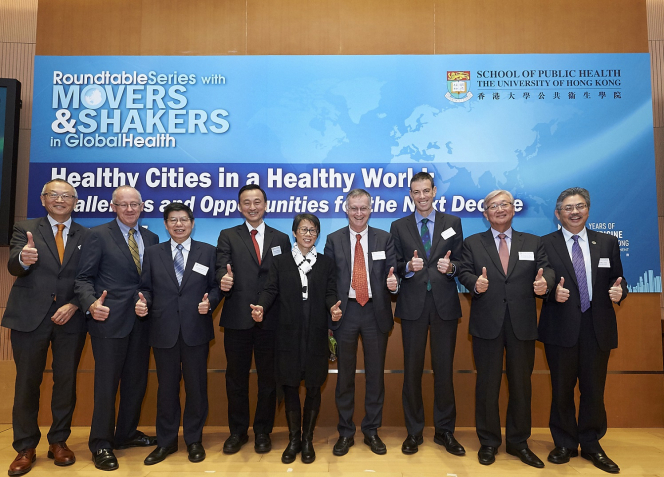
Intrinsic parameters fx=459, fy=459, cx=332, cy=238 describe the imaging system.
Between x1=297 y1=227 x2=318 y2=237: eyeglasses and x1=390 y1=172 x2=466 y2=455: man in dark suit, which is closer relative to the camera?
x1=297 y1=227 x2=318 y2=237: eyeglasses

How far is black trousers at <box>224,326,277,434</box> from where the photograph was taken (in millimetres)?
3436

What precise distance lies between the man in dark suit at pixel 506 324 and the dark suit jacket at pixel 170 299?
195 centimetres

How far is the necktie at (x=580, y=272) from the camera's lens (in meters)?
3.28

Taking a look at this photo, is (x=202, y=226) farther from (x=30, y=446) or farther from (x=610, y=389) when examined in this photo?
(x=610, y=389)

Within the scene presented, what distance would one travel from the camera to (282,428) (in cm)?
413

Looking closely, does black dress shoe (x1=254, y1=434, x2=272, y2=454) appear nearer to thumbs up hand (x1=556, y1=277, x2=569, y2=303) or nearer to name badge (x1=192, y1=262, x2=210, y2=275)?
name badge (x1=192, y1=262, x2=210, y2=275)

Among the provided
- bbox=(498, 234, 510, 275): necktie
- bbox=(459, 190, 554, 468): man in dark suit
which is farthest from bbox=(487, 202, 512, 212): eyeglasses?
bbox=(498, 234, 510, 275): necktie

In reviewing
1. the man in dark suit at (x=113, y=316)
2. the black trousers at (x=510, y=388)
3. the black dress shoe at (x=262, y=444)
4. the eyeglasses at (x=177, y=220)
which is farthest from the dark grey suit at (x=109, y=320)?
the black trousers at (x=510, y=388)

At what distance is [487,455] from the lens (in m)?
3.23

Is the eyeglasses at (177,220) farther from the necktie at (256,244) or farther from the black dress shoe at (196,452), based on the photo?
the black dress shoe at (196,452)

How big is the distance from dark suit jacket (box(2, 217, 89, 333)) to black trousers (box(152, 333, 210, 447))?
659mm

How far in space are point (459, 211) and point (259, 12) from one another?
9.05 feet

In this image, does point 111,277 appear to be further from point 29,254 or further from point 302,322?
point 302,322

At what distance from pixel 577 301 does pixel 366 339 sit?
153 centimetres
